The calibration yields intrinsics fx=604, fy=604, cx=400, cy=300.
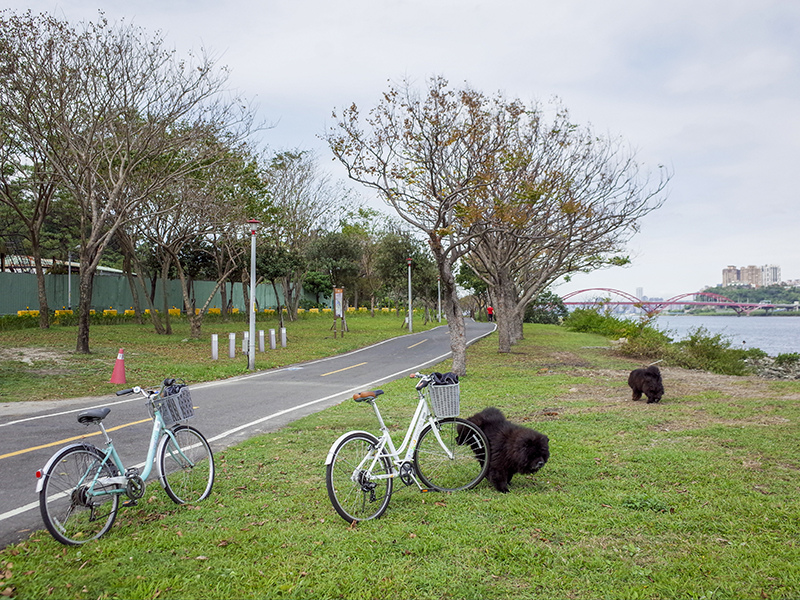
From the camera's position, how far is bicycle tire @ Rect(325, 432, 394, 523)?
15.8 ft

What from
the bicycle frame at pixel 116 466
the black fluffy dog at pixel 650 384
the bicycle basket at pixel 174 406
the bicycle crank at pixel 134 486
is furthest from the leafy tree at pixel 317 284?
the bicycle crank at pixel 134 486

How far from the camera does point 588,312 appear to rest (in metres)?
49.1

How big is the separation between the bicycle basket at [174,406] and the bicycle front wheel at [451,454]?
2.11 m

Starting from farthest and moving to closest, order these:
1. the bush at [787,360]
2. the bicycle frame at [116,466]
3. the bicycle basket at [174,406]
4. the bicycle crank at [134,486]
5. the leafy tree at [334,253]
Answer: the leafy tree at [334,253]
the bush at [787,360]
the bicycle basket at [174,406]
the bicycle crank at [134,486]
the bicycle frame at [116,466]

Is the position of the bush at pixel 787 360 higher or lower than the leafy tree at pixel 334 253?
lower

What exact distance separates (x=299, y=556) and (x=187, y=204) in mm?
21009

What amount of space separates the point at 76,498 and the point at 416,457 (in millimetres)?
2719

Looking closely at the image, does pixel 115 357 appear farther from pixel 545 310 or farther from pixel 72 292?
pixel 545 310

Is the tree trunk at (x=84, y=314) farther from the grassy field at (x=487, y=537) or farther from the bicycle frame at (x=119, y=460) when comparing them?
the bicycle frame at (x=119, y=460)

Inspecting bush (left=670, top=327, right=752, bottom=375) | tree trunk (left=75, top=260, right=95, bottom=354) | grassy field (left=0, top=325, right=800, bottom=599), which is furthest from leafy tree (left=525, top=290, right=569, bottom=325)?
grassy field (left=0, top=325, right=800, bottom=599)

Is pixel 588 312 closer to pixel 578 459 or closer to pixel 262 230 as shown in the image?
pixel 262 230

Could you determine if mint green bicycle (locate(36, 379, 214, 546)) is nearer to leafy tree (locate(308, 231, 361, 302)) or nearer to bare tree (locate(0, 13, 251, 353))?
bare tree (locate(0, 13, 251, 353))

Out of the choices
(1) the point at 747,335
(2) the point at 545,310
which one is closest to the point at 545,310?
(2) the point at 545,310

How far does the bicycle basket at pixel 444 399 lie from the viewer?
5309mm
